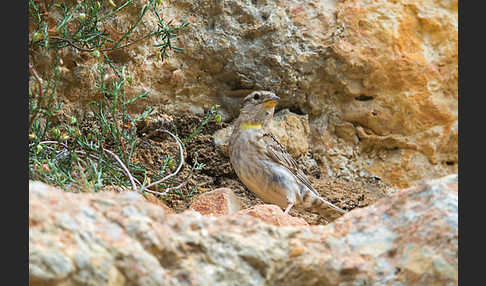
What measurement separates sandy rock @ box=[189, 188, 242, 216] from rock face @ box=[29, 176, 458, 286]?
1.70 meters

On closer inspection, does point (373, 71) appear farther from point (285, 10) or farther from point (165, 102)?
point (165, 102)

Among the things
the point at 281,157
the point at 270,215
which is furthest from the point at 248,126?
the point at 270,215

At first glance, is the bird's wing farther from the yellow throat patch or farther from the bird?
the yellow throat patch

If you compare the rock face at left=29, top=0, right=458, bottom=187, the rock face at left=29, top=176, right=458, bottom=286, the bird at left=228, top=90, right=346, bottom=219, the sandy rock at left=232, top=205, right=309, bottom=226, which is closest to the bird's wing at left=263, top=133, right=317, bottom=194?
the bird at left=228, top=90, right=346, bottom=219

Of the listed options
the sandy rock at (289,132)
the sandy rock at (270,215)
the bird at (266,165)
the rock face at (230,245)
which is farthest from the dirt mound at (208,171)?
the rock face at (230,245)

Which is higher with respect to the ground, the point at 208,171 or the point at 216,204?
the point at 216,204

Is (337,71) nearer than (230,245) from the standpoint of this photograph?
No

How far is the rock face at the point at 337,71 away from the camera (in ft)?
20.7

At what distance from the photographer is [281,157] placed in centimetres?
606

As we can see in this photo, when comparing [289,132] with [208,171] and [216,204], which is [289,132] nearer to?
[208,171]

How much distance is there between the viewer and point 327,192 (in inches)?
254

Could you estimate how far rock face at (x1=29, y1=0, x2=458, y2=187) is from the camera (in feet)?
20.7

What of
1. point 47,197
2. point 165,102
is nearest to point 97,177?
point 47,197

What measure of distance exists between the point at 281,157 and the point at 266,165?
172 millimetres
